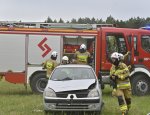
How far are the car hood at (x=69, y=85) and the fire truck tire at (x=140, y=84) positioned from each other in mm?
5389

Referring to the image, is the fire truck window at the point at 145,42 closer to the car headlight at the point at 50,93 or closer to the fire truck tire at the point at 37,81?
the fire truck tire at the point at 37,81

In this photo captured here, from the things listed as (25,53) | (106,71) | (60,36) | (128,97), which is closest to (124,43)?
(106,71)

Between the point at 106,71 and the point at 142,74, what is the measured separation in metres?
1.42

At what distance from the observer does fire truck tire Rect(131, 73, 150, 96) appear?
1778 cm

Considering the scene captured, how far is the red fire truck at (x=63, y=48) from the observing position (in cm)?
1788

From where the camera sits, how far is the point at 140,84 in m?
17.8

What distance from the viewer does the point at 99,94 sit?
11953 millimetres

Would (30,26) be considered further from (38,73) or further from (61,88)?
(61,88)

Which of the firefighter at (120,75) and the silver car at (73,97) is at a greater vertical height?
the firefighter at (120,75)

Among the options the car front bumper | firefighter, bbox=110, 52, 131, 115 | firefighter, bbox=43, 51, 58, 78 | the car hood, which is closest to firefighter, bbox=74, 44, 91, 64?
firefighter, bbox=43, 51, 58, 78

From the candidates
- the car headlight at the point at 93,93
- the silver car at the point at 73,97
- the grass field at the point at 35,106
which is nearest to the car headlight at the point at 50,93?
the silver car at the point at 73,97

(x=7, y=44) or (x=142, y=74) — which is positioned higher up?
(x=7, y=44)

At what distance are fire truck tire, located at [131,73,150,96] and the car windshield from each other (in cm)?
470

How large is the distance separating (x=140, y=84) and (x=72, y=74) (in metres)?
5.30
